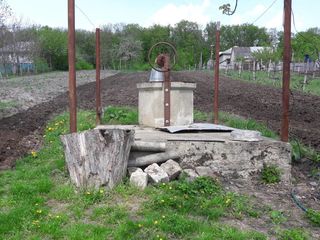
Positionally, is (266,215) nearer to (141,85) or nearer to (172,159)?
(172,159)

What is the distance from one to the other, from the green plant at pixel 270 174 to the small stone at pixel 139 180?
1.69 meters

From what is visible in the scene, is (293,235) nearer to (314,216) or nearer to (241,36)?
(314,216)

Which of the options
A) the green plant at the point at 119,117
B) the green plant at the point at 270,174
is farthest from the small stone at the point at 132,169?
the green plant at the point at 119,117

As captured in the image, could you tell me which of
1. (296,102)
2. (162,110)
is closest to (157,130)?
(162,110)

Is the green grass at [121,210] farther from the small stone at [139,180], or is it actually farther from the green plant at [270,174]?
the green plant at [270,174]

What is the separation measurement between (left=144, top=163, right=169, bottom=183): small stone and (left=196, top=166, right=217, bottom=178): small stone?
55 cm

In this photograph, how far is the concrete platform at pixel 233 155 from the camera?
545 cm

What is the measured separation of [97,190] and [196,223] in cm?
132

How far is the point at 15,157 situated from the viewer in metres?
6.35

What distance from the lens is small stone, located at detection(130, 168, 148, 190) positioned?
4.75 m

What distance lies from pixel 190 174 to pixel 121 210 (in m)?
1.36

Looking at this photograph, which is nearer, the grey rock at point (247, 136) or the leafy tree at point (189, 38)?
the grey rock at point (247, 136)

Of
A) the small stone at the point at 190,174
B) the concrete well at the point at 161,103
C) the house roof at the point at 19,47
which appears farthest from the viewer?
the house roof at the point at 19,47

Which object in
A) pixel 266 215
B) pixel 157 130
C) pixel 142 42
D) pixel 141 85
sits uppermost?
pixel 142 42
